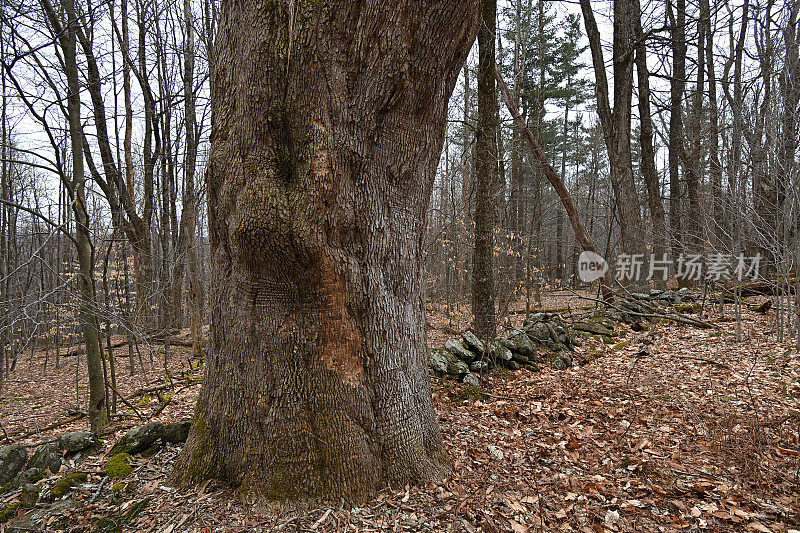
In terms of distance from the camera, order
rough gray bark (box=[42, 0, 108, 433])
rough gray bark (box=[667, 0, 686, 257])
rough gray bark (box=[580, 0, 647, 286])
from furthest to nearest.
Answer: rough gray bark (box=[667, 0, 686, 257])
rough gray bark (box=[580, 0, 647, 286])
rough gray bark (box=[42, 0, 108, 433])

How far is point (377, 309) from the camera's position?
8.65 feet

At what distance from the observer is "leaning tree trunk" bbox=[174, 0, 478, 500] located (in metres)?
2.36

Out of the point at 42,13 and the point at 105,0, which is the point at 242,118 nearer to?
the point at 105,0

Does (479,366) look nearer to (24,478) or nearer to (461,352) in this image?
(461,352)

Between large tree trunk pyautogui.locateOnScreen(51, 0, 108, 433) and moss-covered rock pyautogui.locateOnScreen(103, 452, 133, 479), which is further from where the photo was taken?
large tree trunk pyautogui.locateOnScreen(51, 0, 108, 433)

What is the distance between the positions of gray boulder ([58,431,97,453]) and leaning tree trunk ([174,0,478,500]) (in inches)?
44.7

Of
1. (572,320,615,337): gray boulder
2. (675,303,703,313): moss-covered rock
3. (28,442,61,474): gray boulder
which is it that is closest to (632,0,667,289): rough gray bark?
(675,303,703,313): moss-covered rock

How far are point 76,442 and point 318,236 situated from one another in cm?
283

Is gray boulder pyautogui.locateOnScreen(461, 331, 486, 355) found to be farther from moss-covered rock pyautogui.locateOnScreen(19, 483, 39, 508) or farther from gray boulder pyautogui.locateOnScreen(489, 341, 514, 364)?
moss-covered rock pyautogui.locateOnScreen(19, 483, 39, 508)

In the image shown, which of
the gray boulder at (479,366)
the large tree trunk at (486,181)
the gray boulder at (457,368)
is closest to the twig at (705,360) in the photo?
the large tree trunk at (486,181)

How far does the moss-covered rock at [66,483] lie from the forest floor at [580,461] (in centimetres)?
10

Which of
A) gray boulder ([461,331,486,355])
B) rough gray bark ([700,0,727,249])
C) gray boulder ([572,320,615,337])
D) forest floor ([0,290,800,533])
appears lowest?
forest floor ([0,290,800,533])

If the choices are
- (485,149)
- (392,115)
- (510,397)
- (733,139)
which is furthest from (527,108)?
(392,115)

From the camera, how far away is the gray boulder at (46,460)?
9.70 ft
